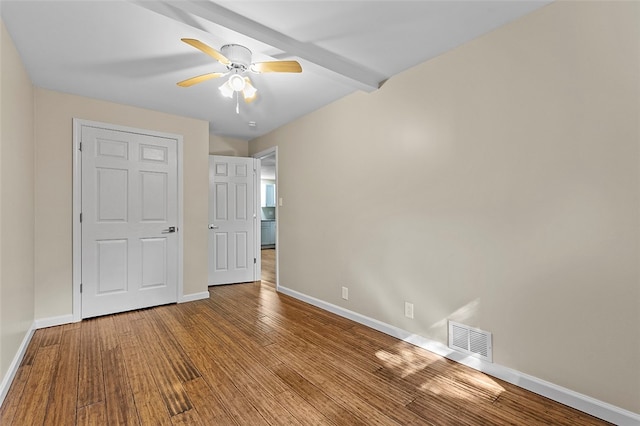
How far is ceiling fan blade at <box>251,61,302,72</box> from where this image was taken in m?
2.10

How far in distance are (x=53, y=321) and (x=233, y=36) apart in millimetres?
3260

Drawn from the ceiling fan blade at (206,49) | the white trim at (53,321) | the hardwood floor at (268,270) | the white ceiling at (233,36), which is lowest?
the hardwood floor at (268,270)

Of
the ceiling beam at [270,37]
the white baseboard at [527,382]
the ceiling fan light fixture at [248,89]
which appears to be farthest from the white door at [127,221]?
the white baseboard at [527,382]

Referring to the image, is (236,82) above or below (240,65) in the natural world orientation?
below

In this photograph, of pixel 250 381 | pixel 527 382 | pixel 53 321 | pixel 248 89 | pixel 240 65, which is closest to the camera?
pixel 527 382

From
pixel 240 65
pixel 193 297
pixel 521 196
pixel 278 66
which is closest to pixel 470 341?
pixel 521 196

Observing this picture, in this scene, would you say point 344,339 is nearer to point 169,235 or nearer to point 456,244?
point 456,244

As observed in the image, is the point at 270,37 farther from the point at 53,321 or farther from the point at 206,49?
the point at 53,321

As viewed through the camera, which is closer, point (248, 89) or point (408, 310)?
point (248, 89)

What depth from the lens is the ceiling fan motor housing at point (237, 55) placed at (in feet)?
7.13

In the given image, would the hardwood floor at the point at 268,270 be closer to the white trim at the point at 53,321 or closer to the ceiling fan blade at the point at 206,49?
the white trim at the point at 53,321

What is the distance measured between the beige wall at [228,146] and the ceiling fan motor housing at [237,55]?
2710mm

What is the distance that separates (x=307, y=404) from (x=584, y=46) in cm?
259

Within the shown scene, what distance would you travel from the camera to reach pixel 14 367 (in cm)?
209
